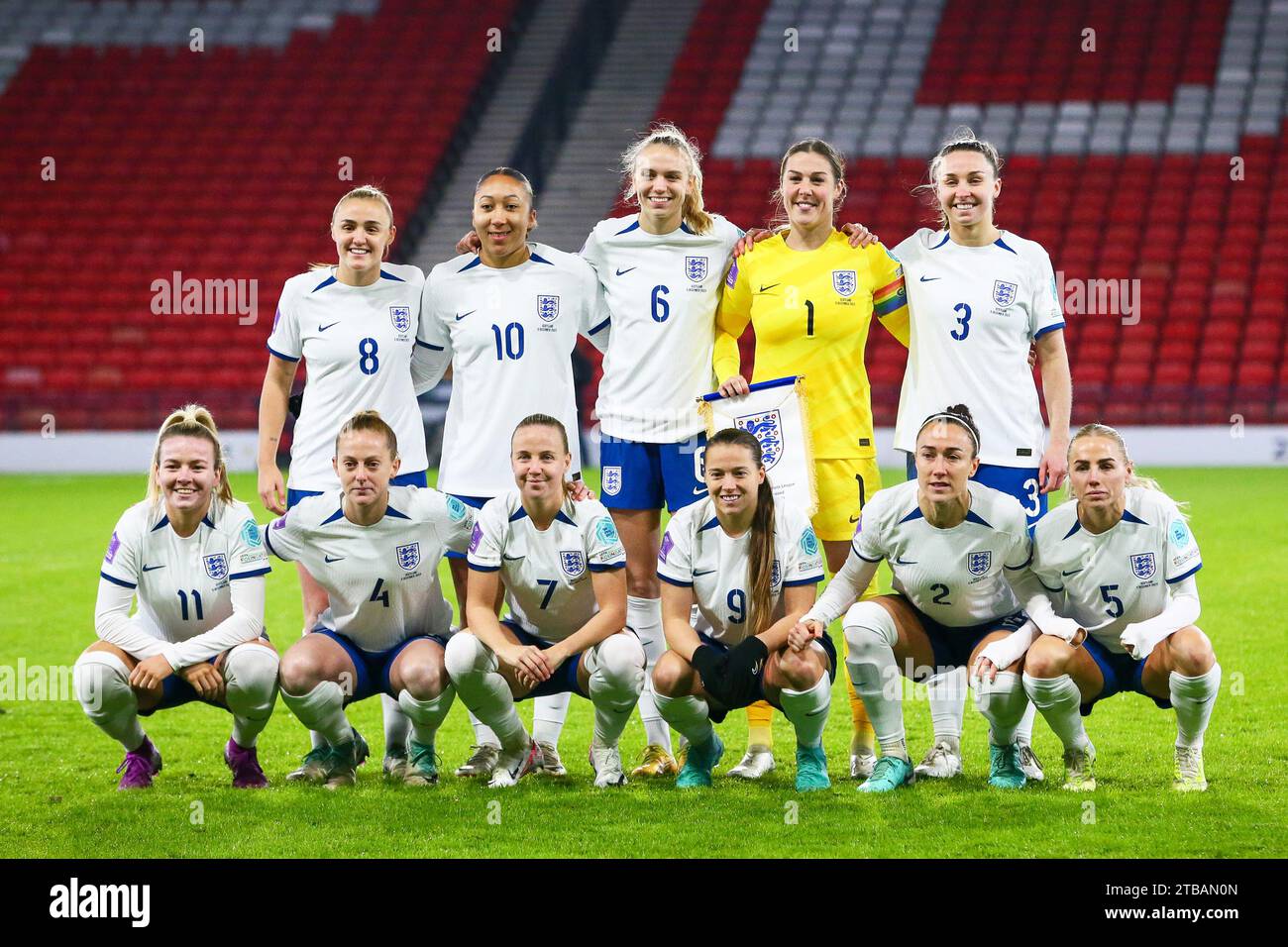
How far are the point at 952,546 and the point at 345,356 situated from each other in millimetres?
1959

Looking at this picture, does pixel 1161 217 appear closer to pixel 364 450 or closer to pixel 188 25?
pixel 188 25

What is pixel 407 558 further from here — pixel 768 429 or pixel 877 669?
pixel 877 669

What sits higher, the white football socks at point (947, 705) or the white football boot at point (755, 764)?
the white football socks at point (947, 705)

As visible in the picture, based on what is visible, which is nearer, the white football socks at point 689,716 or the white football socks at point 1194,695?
the white football socks at point 1194,695

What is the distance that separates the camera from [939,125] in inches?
741

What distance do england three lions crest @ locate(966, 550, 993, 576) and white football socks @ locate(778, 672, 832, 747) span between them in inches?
20.2

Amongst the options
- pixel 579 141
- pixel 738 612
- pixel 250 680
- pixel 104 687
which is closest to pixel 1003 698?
pixel 738 612

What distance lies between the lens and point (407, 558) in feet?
14.7

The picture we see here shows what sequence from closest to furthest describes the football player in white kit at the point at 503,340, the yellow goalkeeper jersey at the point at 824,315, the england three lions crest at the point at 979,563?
the england three lions crest at the point at 979,563, the yellow goalkeeper jersey at the point at 824,315, the football player in white kit at the point at 503,340

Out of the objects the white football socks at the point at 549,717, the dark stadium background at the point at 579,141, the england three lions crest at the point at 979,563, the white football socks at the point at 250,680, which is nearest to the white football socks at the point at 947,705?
the england three lions crest at the point at 979,563

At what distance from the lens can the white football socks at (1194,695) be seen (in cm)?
409

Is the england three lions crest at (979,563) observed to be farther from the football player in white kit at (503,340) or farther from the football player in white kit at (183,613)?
the football player in white kit at (183,613)

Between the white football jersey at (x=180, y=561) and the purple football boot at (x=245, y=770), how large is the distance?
0.37m

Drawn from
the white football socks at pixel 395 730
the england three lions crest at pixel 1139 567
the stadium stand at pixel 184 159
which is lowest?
the white football socks at pixel 395 730
